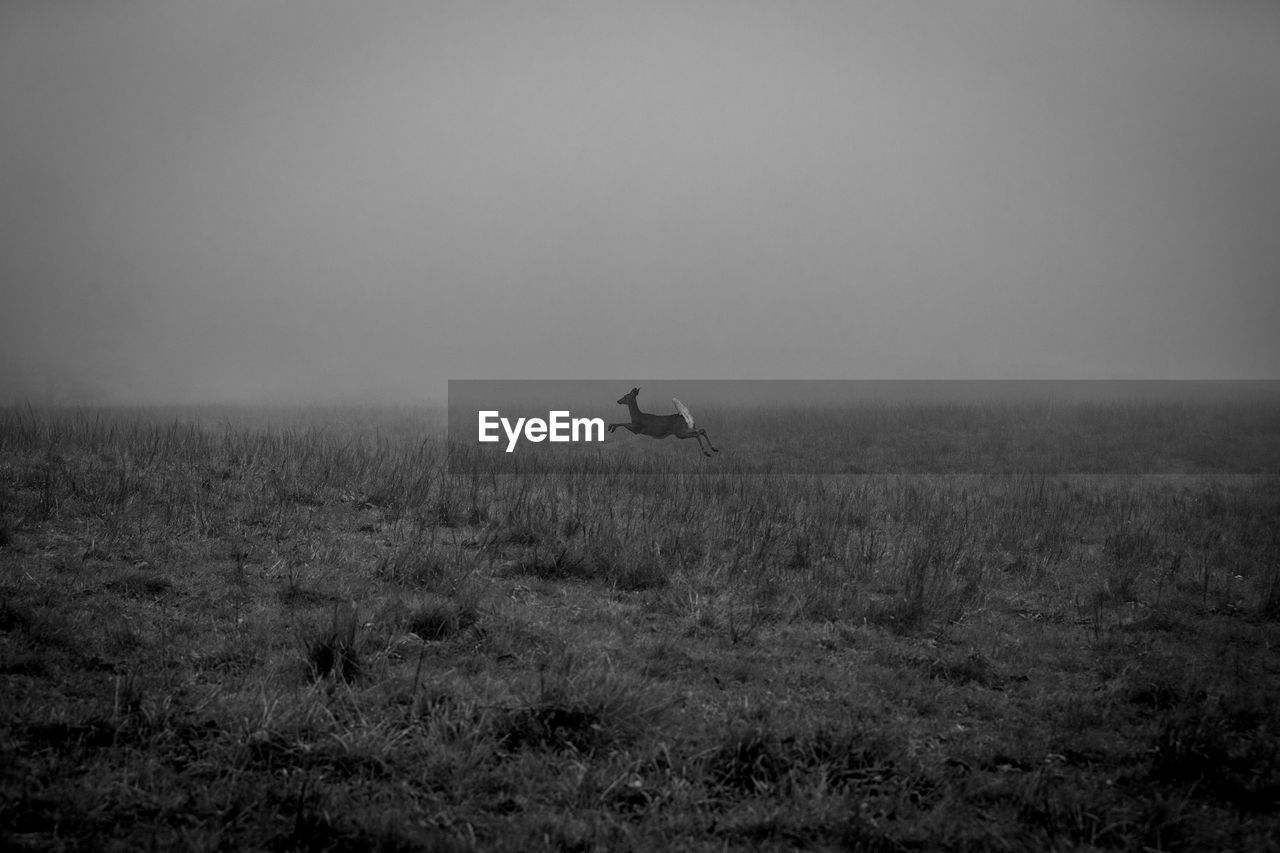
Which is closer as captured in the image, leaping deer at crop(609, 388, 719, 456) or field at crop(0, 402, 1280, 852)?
field at crop(0, 402, 1280, 852)

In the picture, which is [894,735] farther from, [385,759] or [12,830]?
[12,830]

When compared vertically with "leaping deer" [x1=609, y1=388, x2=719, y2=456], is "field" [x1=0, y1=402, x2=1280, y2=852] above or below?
below

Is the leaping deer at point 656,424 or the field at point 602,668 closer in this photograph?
the field at point 602,668

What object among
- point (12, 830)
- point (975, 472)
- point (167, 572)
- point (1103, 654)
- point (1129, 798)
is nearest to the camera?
point (12, 830)

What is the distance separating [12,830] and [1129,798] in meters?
5.82

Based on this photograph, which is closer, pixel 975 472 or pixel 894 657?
pixel 894 657

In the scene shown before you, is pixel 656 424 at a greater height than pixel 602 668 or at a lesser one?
greater

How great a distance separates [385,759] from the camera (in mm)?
4055

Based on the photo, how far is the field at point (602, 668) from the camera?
3.69 meters

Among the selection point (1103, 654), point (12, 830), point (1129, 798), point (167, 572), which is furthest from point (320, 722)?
point (1103, 654)

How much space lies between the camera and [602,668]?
206 inches

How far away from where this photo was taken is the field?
3.69 meters

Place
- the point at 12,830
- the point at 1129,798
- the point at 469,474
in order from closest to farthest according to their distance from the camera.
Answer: the point at 12,830 → the point at 1129,798 → the point at 469,474

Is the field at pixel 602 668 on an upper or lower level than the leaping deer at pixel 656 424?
lower
